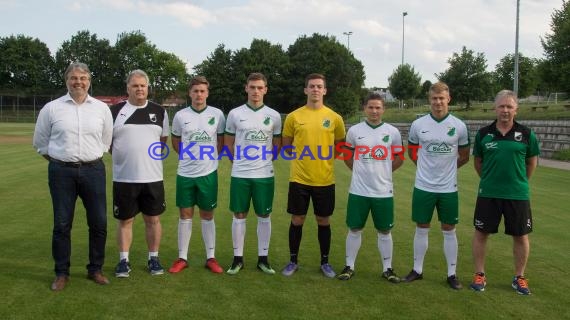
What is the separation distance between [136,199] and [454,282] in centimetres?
346

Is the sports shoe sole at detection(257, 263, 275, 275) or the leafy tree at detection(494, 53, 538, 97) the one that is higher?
the leafy tree at detection(494, 53, 538, 97)

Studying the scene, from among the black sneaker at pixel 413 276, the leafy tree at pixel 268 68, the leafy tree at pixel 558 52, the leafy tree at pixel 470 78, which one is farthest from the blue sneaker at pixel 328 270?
the leafy tree at pixel 268 68

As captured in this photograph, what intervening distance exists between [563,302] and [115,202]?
15.0 feet

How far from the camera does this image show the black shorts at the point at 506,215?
4.64 m

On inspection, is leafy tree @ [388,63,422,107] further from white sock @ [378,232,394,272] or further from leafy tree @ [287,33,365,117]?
white sock @ [378,232,394,272]

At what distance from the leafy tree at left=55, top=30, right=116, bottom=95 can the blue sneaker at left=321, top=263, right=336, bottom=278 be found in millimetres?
76113

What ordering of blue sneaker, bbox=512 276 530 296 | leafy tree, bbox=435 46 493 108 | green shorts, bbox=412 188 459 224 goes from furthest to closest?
leafy tree, bbox=435 46 493 108 → green shorts, bbox=412 188 459 224 → blue sneaker, bbox=512 276 530 296

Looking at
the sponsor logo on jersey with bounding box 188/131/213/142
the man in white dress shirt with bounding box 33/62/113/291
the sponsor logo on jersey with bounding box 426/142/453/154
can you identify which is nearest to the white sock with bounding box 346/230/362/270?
the sponsor logo on jersey with bounding box 426/142/453/154

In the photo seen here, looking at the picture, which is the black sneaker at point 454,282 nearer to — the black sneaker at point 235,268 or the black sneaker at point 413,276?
the black sneaker at point 413,276

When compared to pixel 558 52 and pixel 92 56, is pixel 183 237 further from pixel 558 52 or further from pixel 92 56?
pixel 92 56

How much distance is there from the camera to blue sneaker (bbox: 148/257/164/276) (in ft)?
16.5

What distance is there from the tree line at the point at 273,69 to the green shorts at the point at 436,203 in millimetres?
26013

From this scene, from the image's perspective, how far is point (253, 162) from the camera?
5180 mm

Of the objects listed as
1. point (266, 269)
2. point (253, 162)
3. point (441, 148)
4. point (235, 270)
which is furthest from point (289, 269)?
point (441, 148)
